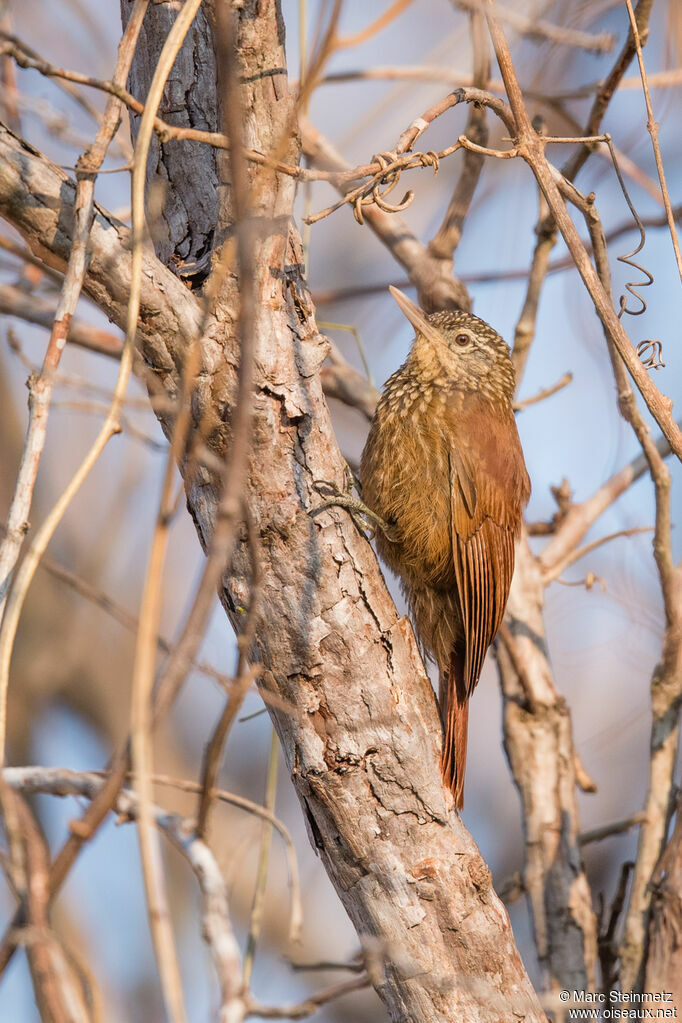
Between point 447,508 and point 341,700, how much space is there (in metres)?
0.98

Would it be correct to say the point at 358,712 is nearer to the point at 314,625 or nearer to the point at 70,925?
the point at 314,625

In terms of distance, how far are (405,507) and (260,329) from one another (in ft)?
3.41

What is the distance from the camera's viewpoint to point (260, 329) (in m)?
1.92

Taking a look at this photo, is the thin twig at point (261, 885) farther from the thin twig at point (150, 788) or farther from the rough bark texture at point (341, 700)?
the thin twig at point (150, 788)

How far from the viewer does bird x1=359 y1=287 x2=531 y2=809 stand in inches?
108

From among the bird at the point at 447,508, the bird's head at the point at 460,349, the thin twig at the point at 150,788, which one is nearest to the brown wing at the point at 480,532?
the bird at the point at 447,508

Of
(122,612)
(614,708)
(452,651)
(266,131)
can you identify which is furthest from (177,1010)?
(614,708)

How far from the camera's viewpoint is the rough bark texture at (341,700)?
193cm

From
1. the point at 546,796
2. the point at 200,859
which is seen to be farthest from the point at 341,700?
the point at 546,796

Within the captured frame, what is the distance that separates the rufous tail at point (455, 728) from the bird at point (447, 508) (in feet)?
0.03

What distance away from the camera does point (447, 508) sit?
2.84m

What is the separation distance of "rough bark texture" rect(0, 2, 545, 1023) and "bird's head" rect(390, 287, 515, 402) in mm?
1084

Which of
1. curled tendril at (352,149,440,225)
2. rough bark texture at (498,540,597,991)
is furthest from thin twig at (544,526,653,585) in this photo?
curled tendril at (352,149,440,225)

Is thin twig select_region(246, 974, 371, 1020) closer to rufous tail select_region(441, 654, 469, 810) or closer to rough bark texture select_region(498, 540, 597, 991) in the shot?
rufous tail select_region(441, 654, 469, 810)
